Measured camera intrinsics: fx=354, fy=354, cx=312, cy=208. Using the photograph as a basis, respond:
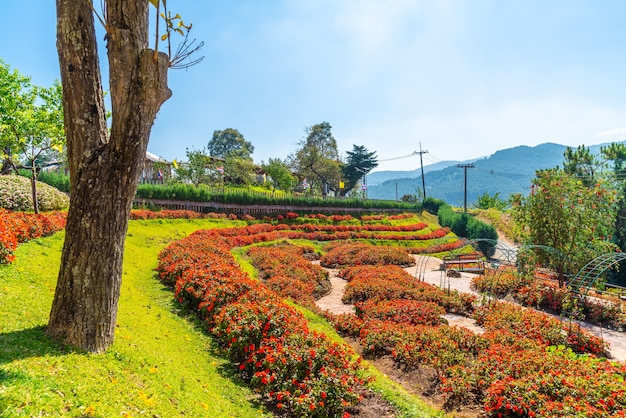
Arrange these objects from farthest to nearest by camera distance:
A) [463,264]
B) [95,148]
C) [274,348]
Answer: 1. [463,264]
2. [274,348]
3. [95,148]

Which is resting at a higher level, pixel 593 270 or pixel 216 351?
pixel 593 270

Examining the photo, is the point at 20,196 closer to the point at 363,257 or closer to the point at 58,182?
the point at 58,182

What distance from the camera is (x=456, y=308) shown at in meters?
12.5

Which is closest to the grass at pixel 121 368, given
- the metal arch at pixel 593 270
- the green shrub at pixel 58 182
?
the metal arch at pixel 593 270

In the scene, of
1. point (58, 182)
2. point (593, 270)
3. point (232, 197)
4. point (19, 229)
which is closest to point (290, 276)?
point (19, 229)

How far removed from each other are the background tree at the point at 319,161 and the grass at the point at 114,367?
48834mm

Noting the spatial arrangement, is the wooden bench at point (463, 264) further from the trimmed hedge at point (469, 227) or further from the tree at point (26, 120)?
the tree at point (26, 120)

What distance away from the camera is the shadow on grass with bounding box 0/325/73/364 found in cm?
397

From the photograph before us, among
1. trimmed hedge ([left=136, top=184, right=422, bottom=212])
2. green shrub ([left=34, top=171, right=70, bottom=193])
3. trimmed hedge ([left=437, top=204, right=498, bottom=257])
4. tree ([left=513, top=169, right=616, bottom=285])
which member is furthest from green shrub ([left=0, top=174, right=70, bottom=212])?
trimmed hedge ([left=437, top=204, right=498, bottom=257])

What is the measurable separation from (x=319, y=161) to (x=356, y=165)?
30.0 ft

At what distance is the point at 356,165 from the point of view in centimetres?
6284

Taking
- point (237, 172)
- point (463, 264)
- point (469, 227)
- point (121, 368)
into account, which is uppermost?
point (237, 172)

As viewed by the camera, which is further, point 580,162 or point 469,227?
point 469,227

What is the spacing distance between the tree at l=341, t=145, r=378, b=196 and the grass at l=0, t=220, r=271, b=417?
55207 millimetres
